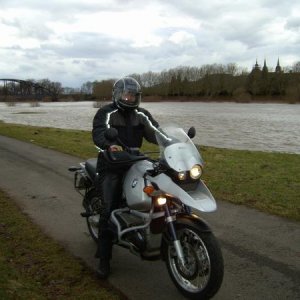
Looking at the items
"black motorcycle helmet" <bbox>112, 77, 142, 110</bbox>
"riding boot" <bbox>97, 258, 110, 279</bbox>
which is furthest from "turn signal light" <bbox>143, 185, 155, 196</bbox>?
"riding boot" <bbox>97, 258, 110, 279</bbox>

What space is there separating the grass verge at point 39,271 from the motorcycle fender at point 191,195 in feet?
3.74

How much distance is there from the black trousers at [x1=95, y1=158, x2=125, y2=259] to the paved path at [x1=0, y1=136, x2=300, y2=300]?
305 millimetres

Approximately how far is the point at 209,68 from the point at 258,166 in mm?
129533

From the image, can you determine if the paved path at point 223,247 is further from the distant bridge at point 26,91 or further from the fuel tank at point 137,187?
the distant bridge at point 26,91

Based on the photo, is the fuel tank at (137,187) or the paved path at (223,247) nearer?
the fuel tank at (137,187)

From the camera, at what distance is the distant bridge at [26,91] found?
150 m

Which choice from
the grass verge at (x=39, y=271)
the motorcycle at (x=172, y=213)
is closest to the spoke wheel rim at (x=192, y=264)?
the motorcycle at (x=172, y=213)

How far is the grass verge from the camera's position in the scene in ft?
13.4

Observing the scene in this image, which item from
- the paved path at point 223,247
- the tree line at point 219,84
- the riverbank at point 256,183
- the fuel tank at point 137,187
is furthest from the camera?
the tree line at point 219,84

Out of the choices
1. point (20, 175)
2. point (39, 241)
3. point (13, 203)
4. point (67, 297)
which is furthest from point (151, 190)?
point (20, 175)

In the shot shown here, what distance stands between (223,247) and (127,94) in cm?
217

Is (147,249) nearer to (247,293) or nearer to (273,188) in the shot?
(247,293)

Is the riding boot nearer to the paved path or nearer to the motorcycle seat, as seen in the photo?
the paved path

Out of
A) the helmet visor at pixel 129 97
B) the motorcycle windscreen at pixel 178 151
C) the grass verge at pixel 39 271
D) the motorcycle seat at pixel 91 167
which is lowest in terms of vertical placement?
the grass verge at pixel 39 271
